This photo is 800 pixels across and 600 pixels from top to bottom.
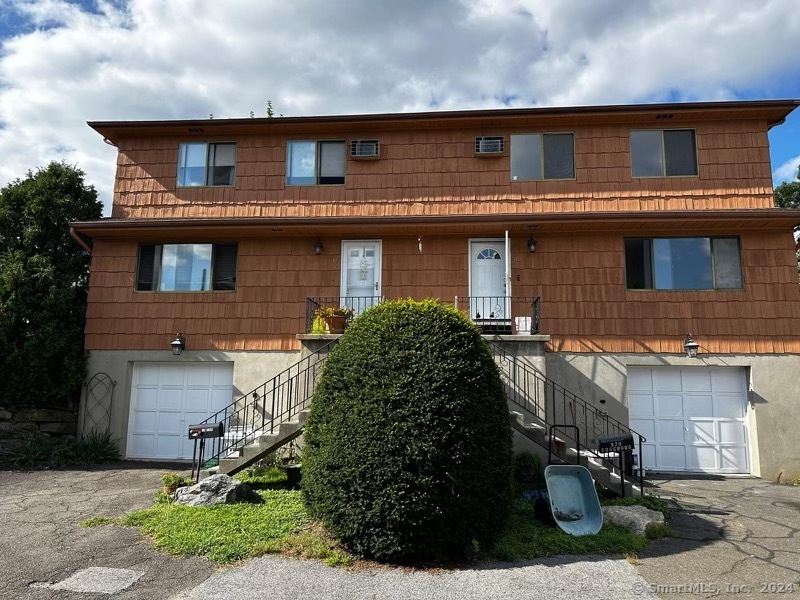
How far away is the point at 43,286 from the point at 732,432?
13.6m

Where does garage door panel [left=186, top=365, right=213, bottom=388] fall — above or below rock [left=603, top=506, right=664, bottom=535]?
above

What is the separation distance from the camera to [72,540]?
19.6ft

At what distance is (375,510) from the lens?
5.26 meters

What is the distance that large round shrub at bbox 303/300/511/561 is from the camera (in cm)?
528

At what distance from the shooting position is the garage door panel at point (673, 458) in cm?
1053

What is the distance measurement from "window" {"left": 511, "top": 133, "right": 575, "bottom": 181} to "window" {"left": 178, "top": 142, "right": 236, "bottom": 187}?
20.1ft

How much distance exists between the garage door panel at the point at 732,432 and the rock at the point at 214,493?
8.55m

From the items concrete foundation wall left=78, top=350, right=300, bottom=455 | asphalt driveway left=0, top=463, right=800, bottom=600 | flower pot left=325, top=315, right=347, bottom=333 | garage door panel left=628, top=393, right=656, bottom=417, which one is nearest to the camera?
asphalt driveway left=0, top=463, right=800, bottom=600

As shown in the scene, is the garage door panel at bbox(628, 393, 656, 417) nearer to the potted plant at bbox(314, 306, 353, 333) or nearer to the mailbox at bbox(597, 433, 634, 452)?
the mailbox at bbox(597, 433, 634, 452)

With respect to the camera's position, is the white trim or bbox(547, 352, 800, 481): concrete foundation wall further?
the white trim

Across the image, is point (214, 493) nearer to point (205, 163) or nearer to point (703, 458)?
point (205, 163)

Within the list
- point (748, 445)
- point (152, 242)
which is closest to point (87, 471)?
point (152, 242)

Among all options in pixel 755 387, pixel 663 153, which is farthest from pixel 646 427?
pixel 663 153

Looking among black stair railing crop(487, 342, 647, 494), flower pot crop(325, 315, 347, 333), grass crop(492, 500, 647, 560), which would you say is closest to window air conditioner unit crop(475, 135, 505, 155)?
black stair railing crop(487, 342, 647, 494)
